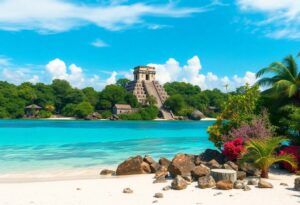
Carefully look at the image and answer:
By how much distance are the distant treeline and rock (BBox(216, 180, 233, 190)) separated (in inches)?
3522

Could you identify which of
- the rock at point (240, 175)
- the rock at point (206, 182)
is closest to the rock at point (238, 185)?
the rock at point (206, 182)

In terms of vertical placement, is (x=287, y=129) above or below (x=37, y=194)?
above

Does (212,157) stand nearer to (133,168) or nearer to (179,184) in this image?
(133,168)

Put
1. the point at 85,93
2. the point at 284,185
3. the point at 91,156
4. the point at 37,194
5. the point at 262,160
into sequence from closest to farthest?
the point at 37,194, the point at 284,185, the point at 262,160, the point at 91,156, the point at 85,93

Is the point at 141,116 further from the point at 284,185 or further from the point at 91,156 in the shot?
the point at 284,185

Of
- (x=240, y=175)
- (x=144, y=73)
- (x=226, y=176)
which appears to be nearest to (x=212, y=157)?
(x=240, y=175)

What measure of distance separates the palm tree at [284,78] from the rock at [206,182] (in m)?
7.46

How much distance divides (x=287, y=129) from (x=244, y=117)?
87.0 inches

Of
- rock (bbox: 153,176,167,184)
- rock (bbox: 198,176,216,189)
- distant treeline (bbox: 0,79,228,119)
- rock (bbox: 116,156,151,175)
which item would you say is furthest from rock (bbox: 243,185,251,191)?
distant treeline (bbox: 0,79,228,119)

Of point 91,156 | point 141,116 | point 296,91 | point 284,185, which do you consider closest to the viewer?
point 284,185

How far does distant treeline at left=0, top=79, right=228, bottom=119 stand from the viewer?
336ft

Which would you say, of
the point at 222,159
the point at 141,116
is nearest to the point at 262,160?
the point at 222,159

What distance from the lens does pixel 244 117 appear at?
16.5 m

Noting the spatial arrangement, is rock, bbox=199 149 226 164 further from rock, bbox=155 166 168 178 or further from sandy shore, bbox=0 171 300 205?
sandy shore, bbox=0 171 300 205
